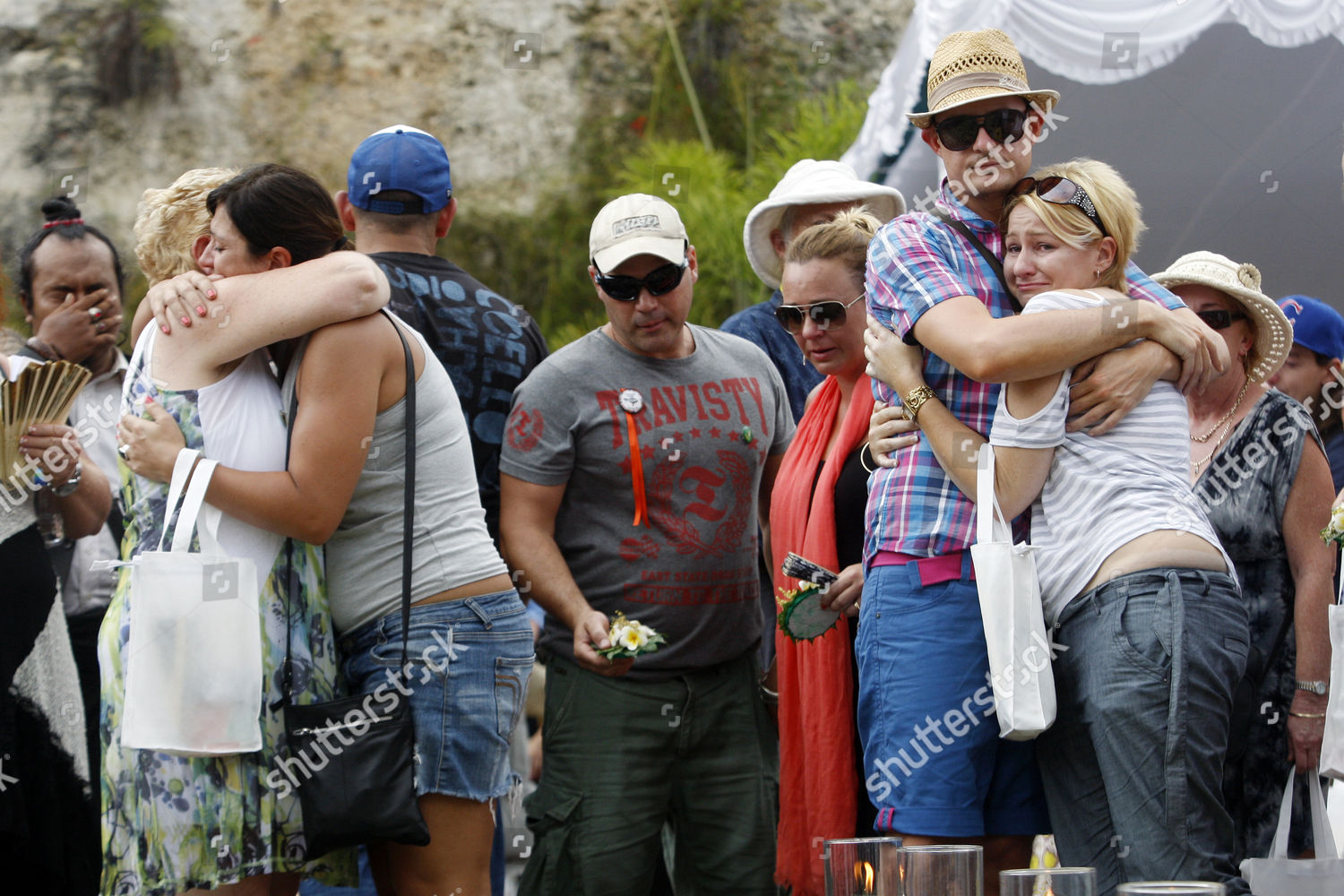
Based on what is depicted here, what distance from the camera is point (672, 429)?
365 cm

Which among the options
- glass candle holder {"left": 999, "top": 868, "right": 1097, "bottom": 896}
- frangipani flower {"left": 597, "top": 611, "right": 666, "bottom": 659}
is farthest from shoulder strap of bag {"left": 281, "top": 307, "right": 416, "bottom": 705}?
glass candle holder {"left": 999, "top": 868, "right": 1097, "bottom": 896}

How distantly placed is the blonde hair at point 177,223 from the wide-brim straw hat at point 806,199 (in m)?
1.69

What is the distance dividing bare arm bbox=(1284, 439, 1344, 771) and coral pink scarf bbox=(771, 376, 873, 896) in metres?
1.17

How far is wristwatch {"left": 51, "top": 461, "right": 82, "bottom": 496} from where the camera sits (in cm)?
348

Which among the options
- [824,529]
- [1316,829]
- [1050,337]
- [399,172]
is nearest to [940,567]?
[1050,337]

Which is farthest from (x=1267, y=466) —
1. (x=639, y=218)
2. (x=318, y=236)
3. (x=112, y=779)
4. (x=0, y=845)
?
(x=0, y=845)

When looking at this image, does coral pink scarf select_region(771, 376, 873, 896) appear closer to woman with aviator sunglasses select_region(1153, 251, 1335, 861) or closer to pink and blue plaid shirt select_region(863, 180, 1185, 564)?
pink and blue plaid shirt select_region(863, 180, 1185, 564)

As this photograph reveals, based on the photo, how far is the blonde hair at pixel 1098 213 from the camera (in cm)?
266

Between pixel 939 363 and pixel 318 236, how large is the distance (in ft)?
4.31

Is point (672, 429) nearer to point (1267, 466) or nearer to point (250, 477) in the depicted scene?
point (250, 477)

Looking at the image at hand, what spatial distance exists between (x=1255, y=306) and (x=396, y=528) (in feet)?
7.77

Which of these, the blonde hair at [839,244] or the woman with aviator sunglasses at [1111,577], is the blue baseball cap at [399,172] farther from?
the woman with aviator sunglasses at [1111,577]

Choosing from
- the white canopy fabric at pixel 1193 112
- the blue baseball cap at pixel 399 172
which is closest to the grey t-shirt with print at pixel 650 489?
the blue baseball cap at pixel 399 172

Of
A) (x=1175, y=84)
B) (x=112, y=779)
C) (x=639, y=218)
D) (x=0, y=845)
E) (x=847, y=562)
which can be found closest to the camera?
(x=112, y=779)
